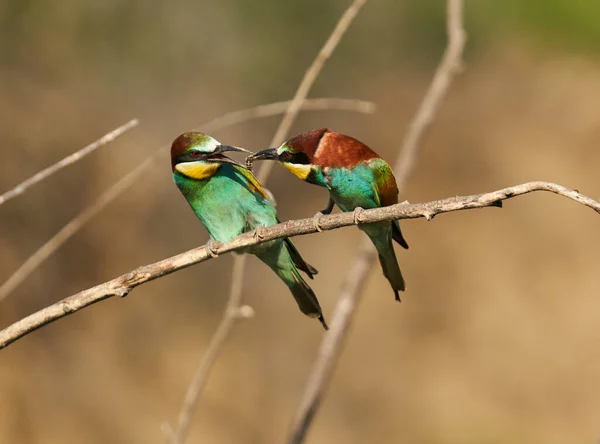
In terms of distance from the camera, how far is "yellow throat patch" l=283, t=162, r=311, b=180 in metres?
1.65

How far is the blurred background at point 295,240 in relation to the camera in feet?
14.5

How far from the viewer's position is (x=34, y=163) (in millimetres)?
4281

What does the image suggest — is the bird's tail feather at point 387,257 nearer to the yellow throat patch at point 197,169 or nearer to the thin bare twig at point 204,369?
Result: the thin bare twig at point 204,369

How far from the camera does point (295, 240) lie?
5473mm

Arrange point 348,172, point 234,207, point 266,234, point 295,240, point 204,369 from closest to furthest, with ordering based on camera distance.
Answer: point 266,234, point 204,369, point 348,172, point 234,207, point 295,240

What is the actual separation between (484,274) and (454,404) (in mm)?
1018

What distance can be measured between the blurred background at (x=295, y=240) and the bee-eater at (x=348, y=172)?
2598 mm

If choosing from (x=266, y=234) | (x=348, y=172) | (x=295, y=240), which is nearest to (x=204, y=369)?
(x=266, y=234)

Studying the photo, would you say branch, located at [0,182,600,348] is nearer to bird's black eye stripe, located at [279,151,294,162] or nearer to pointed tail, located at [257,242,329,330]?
bird's black eye stripe, located at [279,151,294,162]

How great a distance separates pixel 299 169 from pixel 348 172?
134 millimetres

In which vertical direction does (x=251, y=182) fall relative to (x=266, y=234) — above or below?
above

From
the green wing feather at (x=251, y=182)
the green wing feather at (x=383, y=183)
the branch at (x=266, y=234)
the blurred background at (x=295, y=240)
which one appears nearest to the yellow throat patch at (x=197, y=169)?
the green wing feather at (x=251, y=182)

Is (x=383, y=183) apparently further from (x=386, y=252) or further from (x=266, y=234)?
(x=266, y=234)

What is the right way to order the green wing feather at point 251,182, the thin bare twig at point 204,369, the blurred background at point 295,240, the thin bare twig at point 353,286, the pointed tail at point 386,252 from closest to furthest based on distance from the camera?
the thin bare twig at point 204,369 → the pointed tail at point 386,252 → the thin bare twig at point 353,286 → the green wing feather at point 251,182 → the blurred background at point 295,240
